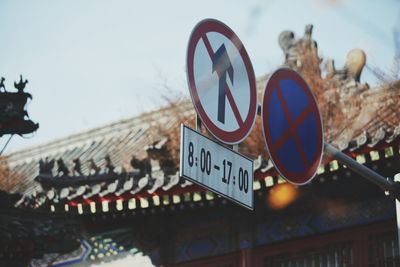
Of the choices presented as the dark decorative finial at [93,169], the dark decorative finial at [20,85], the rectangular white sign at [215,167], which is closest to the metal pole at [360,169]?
the rectangular white sign at [215,167]

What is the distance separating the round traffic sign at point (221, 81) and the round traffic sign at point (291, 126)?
0.29 m

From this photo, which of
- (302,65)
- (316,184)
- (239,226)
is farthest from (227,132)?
(302,65)

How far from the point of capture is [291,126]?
920cm

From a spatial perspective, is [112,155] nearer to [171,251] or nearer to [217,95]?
[171,251]

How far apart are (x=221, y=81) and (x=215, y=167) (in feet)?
2.30

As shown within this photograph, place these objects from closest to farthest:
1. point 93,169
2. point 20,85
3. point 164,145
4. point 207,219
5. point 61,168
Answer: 1. point 20,85
2. point 207,219
3. point 61,168
4. point 93,169
5. point 164,145

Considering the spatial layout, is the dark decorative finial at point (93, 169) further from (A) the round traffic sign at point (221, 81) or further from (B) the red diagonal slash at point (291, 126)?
(A) the round traffic sign at point (221, 81)

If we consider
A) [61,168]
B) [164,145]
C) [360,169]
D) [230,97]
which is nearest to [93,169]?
[61,168]

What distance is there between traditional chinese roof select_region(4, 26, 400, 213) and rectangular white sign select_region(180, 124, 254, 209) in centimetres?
484

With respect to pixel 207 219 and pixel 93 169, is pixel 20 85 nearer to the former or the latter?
pixel 207 219

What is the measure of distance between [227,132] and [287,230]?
7.15 metres

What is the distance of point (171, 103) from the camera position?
26125 mm

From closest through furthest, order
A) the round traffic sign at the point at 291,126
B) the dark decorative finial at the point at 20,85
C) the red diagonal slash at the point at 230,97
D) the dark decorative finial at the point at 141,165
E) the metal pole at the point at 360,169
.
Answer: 1. the red diagonal slash at the point at 230,97
2. the round traffic sign at the point at 291,126
3. the metal pole at the point at 360,169
4. the dark decorative finial at the point at 20,85
5. the dark decorative finial at the point at 141,165

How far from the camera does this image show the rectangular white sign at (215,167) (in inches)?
316
